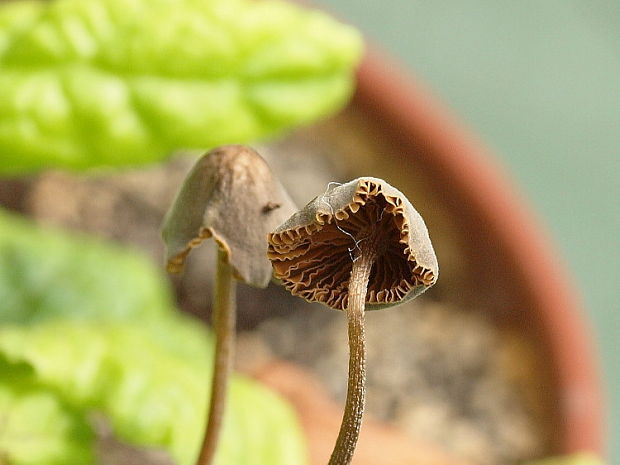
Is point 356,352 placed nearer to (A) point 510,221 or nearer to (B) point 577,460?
(B) point 577,460

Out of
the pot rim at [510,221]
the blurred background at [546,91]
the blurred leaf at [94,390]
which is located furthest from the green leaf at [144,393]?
the blurred background at [546,91]

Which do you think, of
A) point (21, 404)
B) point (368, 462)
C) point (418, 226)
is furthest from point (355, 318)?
point (368, 462)

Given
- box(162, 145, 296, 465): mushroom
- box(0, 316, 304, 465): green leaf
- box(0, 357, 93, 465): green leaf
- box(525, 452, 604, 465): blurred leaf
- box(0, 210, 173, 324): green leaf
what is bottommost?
box(0, 357, 93, 465): green leaf

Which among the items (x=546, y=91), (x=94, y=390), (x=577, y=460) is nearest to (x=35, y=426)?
(x=94, y=390)

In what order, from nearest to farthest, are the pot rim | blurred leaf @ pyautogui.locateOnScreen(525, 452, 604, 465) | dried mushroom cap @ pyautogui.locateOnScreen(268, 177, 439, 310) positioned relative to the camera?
1. dried mushroom cap @ pyautogui.locateOnScreen(268, 177, 439, 310)
2. blurred leaf @ pyautogui.locateOnScreen(525, 452, 604, 465)
3. the pot rim

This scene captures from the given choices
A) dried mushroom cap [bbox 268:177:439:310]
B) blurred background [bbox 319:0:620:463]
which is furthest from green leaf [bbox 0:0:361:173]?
blurred background [bbox 319:0:620:463]

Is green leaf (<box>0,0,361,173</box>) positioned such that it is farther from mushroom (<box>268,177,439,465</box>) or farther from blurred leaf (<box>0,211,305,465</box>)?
mushroom (<box>268,177,439,465</box>)

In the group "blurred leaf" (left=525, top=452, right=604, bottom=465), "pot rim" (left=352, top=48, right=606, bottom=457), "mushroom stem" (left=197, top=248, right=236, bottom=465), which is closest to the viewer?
"mushroom stem" (left=197, top=248, right=236, bottom=465)
